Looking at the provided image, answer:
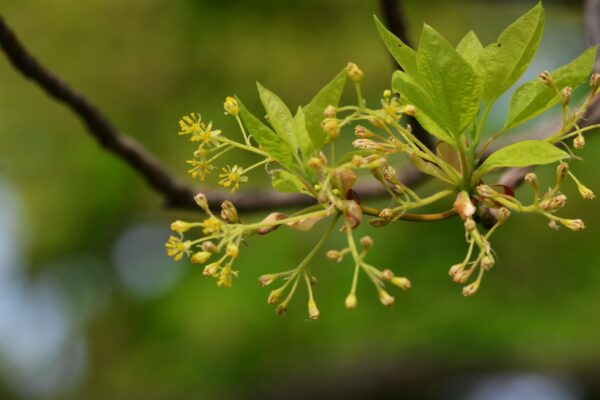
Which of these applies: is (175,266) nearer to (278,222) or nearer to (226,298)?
(226,298)

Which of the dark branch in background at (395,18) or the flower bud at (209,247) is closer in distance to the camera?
the flower bud at (209,247)

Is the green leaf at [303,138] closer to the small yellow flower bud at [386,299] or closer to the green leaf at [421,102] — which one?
the green leaf at [421,102]

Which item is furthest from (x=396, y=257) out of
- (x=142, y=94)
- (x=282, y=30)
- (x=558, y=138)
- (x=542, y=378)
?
(x=558, y=138)

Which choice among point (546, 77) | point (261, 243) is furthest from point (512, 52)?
point (261, 243)

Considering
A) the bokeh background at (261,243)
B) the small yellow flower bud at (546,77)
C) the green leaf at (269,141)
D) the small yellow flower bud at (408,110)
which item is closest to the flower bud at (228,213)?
the green leaf at (269,141)

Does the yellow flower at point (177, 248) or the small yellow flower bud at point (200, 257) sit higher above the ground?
the yellow flower at point (177, 248)

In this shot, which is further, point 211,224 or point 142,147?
point 142,147

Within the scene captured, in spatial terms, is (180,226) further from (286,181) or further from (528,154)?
(528,154)

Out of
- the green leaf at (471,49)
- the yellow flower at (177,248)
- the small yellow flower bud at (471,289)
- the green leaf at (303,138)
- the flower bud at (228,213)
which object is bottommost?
the small yellow flower bud at (471,289)
